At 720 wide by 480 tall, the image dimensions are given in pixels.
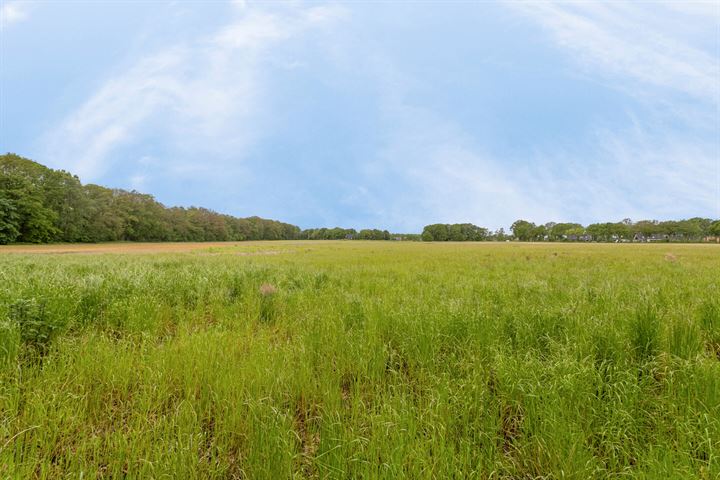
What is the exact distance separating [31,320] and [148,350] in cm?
178

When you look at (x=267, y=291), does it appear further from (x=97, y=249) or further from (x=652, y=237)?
(x=652, y=237)

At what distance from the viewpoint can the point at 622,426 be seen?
2.52 m

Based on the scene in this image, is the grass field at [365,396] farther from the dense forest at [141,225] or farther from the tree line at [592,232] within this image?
the tree line at [592,232]

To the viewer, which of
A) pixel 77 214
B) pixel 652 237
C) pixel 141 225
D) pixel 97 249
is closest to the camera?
pixel 97 249

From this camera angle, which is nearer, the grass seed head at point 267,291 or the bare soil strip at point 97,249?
the grass seed head at point 267,291

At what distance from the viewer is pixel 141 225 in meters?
97.6

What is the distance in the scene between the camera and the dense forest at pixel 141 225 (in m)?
65.4

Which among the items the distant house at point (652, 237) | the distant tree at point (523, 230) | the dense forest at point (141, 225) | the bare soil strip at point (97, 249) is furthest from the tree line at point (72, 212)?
the distant house at point (652, 237)

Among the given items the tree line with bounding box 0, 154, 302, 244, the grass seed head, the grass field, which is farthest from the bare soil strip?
the grass field

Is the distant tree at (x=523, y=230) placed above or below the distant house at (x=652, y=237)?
above

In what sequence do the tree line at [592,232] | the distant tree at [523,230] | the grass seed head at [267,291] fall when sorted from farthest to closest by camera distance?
the distant tree at [523,230]
the tree line at [592,232]
the grass seed head at [267,291]

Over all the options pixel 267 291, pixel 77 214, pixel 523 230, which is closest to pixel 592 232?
pixel 523 230

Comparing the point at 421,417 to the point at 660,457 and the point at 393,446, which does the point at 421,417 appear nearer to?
the point at 393,446

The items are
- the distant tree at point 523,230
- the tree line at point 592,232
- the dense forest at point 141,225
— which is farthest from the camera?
the distant tree at point 523,230
